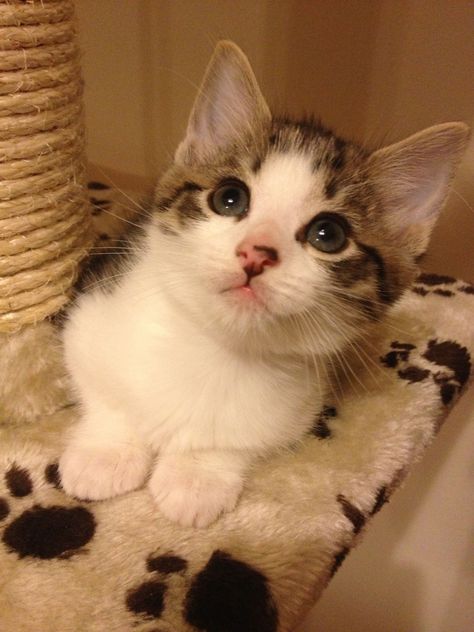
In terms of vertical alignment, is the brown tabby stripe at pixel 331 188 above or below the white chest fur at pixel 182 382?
above

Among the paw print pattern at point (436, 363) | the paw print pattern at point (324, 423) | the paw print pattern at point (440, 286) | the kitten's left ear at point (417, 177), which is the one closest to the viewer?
the kitten's left ear at point (417, 177)

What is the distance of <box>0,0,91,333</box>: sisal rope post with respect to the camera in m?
0.75

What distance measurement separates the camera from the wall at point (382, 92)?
4.50ft

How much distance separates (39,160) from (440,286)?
0.91m

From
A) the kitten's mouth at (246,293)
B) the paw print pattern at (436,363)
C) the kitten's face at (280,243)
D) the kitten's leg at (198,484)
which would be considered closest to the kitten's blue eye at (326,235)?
the kitten's face at (280,243)

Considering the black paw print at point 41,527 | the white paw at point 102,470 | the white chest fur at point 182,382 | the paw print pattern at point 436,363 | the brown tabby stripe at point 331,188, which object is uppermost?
the brown tabby stripe at point 331,188

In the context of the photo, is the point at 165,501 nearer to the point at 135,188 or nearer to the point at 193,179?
the point at 193,179

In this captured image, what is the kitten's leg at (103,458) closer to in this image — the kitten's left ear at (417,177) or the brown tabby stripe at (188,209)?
the brown tabby stripe at (188,209)

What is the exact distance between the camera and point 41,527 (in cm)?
75

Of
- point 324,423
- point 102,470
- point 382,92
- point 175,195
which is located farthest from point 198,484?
point 382,92

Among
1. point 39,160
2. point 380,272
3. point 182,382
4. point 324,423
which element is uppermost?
point 39,160

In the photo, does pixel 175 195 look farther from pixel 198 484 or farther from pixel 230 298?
pixel 198 484

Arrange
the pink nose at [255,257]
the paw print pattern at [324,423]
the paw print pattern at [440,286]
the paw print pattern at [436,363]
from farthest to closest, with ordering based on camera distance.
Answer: the paw print pattern at [440,286]
the paw print pattern at [436,363]
the paw print pattern at [324,423]
the pink nose at [255,257]

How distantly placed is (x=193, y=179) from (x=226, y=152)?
0.06 meters
